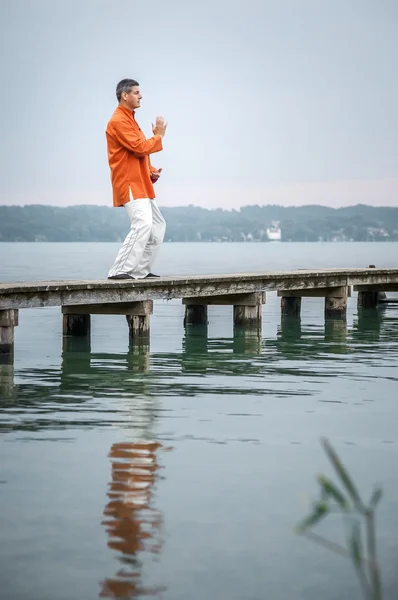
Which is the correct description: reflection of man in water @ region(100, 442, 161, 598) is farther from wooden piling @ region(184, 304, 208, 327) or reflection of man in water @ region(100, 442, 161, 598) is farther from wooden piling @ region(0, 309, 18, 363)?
wooden piling @ region(184, 304, 208, 327)

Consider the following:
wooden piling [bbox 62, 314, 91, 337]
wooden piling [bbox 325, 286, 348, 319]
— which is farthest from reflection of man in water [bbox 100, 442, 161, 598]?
wooden piling [bbox 325, 286, 348, 319]

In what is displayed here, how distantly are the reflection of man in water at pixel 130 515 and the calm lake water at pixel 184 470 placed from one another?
0.01 m

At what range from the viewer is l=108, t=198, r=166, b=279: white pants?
40.0 ft

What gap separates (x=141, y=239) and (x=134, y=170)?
2.45ft

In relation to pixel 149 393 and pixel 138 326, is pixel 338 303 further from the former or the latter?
pixel 149 393

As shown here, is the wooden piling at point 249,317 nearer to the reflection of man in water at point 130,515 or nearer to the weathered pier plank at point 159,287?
the weathered pier plank at point 159,287

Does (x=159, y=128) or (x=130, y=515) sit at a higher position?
(x=159, y=128)

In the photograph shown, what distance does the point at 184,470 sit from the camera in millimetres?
6285

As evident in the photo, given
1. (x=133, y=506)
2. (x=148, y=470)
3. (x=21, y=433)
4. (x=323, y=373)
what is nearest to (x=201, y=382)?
(x=323, y=373)

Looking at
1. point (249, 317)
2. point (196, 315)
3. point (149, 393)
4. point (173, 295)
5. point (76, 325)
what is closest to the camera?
point (149, 393)

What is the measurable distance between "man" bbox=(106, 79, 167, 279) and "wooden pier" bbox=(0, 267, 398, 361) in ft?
1.76

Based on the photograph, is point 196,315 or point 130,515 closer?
point 130,515

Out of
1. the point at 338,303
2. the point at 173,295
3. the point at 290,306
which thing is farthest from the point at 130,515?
the point at 290,306

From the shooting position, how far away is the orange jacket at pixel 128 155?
11.9 meters
